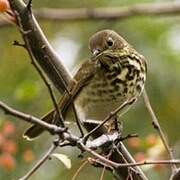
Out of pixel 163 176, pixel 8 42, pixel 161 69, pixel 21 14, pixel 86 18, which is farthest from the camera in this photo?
pixel 8 42

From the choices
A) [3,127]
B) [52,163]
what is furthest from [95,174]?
[3,127]

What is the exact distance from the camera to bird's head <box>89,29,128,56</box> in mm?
4074

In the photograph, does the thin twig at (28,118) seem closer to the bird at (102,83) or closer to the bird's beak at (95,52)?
the bird at (102,83)

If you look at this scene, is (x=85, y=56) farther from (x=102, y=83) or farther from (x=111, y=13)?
(x=102, y=83)

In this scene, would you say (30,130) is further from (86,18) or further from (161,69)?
(161,69)

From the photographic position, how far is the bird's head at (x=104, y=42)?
407 cm

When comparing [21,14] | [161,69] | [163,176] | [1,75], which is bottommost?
[163,176]

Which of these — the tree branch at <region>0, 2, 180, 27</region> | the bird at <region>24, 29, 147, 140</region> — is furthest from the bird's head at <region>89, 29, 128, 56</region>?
the tree branch at <region>0, 2, 180, 27</region>

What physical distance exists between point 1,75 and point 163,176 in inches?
53.4

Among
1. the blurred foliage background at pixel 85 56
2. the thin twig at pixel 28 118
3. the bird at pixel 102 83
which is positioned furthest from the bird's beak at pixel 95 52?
the thin twig at pixel 28 118

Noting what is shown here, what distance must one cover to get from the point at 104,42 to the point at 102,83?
1.01 feet

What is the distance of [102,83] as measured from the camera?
3.95 metres

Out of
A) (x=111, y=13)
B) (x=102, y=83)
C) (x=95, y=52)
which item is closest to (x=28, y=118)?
(x=102, y=83)

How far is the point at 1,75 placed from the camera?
5.58 m
